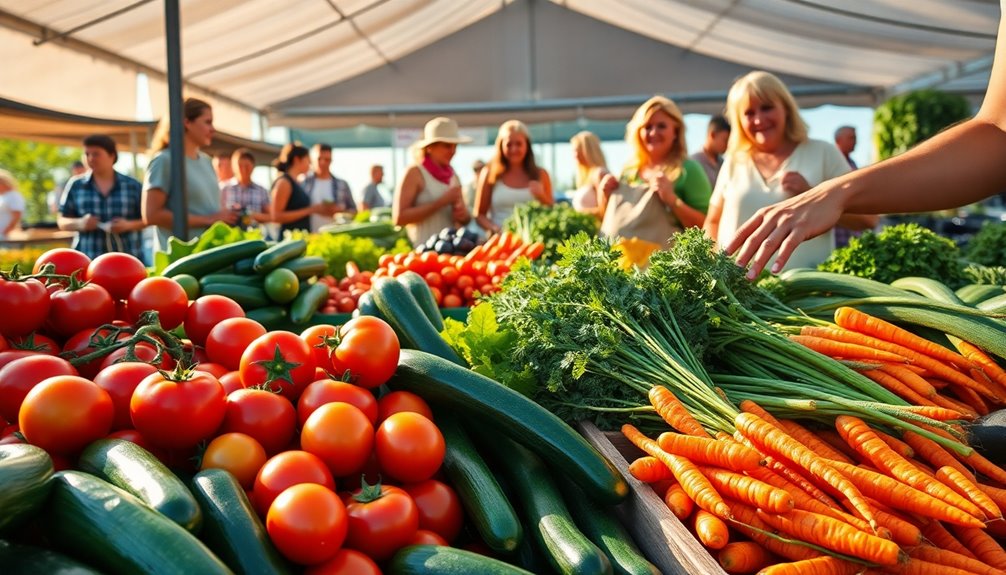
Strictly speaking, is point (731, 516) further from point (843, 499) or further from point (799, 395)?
point (799, 395)

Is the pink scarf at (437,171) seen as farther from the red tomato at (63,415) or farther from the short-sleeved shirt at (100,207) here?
the red tomato at (63,415)

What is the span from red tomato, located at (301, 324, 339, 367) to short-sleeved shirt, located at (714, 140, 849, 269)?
261 centimetres

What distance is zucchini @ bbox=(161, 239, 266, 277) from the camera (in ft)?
10.3

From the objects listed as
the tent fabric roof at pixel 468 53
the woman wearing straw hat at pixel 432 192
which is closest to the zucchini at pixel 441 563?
the woman wearing straw hat at pixel 432 192

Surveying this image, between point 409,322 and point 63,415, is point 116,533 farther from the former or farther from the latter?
point 409,322

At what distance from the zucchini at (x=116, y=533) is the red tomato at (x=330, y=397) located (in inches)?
15.6

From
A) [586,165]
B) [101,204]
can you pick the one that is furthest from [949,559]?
[101,204]

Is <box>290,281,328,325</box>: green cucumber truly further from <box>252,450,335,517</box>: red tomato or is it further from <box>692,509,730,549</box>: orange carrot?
<box>692,509,730,549</box>: orange carrot

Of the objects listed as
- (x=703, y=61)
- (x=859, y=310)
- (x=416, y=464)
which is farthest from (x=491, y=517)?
(x=703, y=61)

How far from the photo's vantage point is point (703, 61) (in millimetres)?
18359

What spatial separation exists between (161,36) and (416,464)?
10268 millimetres

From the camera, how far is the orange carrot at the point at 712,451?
58.1 inches

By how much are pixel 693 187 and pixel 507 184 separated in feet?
6.45

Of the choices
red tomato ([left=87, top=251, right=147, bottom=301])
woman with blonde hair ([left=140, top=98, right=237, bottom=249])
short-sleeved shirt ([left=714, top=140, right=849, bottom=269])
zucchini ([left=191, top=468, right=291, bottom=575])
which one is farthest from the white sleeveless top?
zucchini ([left=191, top=468, right=291, bottom=575])
